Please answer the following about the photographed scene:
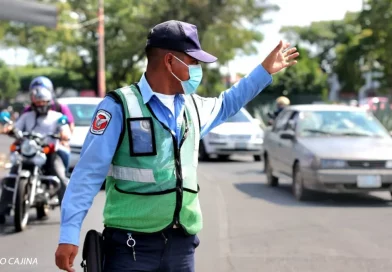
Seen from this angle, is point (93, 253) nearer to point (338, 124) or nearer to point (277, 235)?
point (277, 235)

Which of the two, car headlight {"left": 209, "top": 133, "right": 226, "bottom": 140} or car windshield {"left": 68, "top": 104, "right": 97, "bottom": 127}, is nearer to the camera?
car windshield {"left": 68, "top": 104, "right": 97, "bottom": 127}

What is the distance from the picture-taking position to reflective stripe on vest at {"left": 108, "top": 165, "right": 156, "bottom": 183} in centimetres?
A: 365

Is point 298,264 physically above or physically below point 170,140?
below

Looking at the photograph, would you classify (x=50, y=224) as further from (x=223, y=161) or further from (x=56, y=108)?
(x=223, y=161)

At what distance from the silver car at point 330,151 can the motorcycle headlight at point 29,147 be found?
442 cm

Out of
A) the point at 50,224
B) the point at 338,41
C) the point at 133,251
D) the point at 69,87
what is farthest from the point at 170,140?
the point at 338,41

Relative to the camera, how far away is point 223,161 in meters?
23.3

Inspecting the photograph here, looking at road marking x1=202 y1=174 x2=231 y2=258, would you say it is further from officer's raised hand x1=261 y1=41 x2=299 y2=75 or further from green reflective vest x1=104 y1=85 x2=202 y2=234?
green reflective vest x1=104 y1=85 x2=202 y2=234

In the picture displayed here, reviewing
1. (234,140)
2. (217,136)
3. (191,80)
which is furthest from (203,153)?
(191,80)

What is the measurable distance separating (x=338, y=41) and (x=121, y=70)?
171ft

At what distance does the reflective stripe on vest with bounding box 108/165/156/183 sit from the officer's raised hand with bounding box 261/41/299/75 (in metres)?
0.84

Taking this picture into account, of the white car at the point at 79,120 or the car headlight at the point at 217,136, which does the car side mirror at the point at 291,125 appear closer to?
the white car at the point at 79,120

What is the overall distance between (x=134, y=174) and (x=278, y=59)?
958 millimetres

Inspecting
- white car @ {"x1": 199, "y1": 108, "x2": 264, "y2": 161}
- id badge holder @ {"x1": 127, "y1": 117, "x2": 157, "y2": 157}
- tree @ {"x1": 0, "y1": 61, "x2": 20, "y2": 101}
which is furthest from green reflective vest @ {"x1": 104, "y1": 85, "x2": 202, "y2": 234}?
tree @ {"x1": 0, "y1": 61, "x2": 20, "y2": 101}
